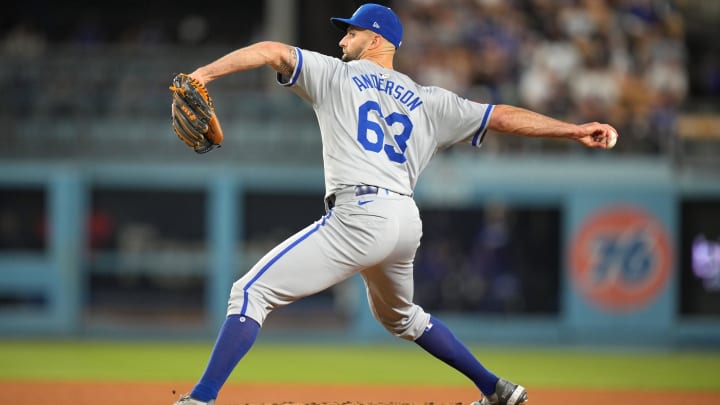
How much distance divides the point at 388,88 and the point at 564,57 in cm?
830

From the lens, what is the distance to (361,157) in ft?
13.7

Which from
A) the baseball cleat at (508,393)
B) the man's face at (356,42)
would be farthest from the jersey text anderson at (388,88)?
the baseball cleat at (508,393)

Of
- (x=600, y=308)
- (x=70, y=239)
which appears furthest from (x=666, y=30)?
(x=70, y=239)

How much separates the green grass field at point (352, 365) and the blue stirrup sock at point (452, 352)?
2.98 m

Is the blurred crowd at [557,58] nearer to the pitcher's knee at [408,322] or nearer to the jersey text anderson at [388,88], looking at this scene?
the pitcher's knee at [408,322]

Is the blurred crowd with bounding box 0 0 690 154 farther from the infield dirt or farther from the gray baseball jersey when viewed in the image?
the gray baseball jersey

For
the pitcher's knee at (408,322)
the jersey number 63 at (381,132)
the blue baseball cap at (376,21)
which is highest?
the blue baseball cap at (376,21)

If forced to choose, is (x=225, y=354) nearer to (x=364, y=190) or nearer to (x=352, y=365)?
(x=364, y=190)

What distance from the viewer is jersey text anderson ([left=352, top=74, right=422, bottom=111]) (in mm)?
4184

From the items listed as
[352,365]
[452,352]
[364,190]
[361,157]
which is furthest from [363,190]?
[352,365]

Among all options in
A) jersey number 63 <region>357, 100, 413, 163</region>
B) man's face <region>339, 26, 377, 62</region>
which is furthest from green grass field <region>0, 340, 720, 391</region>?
man's face <region>339, 26, 377, 62</region>

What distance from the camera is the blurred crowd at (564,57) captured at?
11.6m

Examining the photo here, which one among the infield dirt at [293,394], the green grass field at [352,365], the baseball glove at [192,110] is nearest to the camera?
the baseball glove at [192,110]

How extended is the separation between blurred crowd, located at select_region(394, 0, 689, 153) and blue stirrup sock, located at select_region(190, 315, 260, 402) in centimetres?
801
